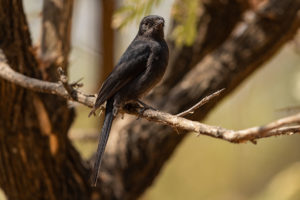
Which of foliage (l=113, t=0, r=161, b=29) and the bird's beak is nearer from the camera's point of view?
the bird's beak

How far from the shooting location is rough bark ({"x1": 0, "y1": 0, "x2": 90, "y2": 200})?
3.98 metres

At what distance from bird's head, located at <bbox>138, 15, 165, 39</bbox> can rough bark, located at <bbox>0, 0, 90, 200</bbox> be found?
0.91 metres

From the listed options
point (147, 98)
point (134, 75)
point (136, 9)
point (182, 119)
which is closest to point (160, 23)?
point (136, 9)

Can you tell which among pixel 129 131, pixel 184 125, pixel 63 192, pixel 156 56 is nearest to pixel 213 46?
pixel 129 131

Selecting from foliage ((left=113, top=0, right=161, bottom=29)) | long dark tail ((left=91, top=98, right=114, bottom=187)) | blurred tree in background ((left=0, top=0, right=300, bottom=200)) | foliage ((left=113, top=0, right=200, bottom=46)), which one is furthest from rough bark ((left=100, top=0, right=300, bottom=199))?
long dark tail ((left=91, top=98, right=114, bottom=187))

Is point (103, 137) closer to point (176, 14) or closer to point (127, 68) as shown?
point (127, 68)

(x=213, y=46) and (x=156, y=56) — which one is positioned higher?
(x=156, y=56)

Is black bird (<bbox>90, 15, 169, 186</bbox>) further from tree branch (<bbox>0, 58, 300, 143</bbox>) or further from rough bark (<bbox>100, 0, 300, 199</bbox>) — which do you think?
rough bark (<bbox>100, 0, 300, 199</bbox>)

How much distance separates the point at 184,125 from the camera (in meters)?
2.61

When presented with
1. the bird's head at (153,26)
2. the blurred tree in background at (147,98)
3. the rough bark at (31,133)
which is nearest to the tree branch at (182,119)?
the rough bark at (31,133)

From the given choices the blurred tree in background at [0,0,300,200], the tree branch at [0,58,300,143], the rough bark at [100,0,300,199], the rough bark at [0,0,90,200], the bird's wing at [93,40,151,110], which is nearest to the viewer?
the tree branch at [0,58,300,143]

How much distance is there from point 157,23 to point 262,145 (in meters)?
5.94

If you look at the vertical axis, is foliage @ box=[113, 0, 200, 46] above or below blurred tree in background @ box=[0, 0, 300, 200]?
above

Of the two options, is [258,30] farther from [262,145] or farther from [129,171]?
[262,145]
